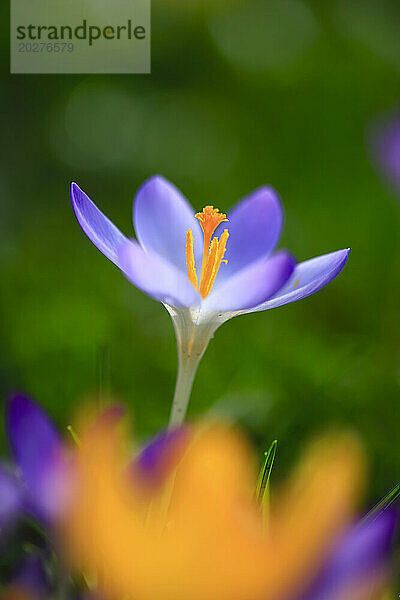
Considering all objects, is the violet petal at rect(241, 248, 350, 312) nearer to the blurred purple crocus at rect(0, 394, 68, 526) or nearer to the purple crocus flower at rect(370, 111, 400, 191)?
the blurred purple crocus at rect(0, 394, 68, 526)

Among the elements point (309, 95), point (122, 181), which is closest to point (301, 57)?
point (309, 95)

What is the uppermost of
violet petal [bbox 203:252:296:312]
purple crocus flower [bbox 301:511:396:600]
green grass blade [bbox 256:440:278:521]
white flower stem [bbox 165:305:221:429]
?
violet petal [bbox 203:252:296:312]

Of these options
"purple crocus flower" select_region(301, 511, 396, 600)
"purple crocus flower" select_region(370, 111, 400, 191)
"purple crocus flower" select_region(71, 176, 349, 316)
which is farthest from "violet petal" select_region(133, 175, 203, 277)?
"purple crocus flower" select_region(370, 111, 400, 191)

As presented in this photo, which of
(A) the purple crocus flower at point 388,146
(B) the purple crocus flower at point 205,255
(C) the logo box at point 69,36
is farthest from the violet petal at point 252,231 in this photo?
(A) the purple crocus flower at point 388,146

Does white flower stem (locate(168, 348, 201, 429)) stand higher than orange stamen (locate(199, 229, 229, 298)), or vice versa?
orange stamen (locate(199, 229, 229, 298))

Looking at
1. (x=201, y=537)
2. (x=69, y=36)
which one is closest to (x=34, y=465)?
(x=201, y=537)

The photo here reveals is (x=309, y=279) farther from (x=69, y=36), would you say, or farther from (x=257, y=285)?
(x=69, y=36)

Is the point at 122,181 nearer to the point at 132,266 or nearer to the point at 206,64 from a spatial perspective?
the point at 206,64

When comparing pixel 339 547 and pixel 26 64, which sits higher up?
pixel 26 64
